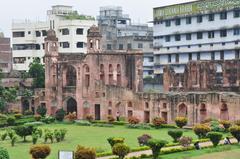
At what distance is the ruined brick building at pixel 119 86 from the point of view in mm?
48094

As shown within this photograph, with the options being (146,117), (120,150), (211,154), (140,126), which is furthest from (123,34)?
(120,150)

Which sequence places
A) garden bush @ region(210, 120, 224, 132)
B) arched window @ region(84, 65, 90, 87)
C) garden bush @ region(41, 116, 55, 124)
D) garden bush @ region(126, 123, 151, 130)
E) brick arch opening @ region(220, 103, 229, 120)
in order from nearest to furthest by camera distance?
garden bush @ region(210, 120, 224, 132) → brick arch opening @ region(220, 103, 229, 120) → garden bush @ region(126, 123, 151, 130) → garden bush @ region(41, 116, 55, 124) → arched window @ region(84, 65, 90, 87)

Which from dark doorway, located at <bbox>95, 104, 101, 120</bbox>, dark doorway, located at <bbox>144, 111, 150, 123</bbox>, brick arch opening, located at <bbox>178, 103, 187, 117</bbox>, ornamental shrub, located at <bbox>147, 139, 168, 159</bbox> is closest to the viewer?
ornamental shrub, located at <bbox>147, 139, 168, 159</bbox>

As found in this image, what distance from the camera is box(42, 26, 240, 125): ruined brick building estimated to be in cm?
4809

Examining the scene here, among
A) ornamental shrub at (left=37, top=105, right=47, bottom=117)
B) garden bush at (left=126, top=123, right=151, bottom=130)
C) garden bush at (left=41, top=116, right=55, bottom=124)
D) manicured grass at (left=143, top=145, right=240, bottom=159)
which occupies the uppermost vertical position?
ornamental shrub at (left=37, top=105, right=47, bottom=117)

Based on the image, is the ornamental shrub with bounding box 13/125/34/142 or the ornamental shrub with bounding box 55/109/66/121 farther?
the ornamental shrub with bounding box 55/109/66/121

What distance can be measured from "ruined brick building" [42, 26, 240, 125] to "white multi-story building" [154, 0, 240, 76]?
1113 cm

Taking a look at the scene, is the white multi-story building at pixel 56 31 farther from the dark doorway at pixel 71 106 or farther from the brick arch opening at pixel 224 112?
the brick arch opening at pixel 224 112

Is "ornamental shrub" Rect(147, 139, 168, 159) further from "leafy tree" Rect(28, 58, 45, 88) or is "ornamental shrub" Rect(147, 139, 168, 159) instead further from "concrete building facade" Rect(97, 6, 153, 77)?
"concrete building facade" Rect(97, 6, 153, 77)

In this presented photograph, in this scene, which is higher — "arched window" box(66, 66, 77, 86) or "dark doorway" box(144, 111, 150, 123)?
"arched window" box(66, 66, 77, 86)

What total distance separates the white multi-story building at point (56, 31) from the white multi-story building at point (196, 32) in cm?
950

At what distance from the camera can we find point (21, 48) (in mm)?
79000

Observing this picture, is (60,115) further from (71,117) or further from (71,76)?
(71,76)

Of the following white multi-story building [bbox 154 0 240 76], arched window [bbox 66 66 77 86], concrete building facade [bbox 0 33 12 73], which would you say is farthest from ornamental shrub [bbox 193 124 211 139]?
concrete building facade [bbox 0 33 12 73]
